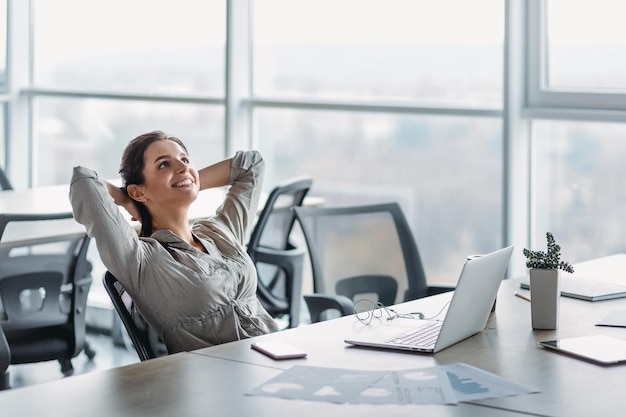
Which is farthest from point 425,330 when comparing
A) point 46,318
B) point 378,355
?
point 46,318

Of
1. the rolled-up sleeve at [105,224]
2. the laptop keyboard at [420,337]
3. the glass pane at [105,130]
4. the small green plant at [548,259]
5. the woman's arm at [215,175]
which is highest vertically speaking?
the glass pane at [105,130]

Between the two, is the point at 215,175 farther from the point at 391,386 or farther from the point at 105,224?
the point at 391,386

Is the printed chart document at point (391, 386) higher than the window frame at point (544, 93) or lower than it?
lower

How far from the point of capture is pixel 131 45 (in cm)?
631

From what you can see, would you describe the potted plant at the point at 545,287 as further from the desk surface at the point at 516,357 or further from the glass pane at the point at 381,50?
the glass pane at the point at 381,50

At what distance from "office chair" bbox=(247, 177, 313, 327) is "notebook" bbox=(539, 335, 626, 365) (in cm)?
200

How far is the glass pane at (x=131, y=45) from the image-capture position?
5938mm

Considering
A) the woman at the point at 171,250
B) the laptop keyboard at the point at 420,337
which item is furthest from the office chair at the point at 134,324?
the laptop keyboard at the point at 420,337

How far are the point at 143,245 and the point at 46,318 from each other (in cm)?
119

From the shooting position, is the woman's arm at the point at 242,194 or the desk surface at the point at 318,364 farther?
the woman's arm at the point at 242,194

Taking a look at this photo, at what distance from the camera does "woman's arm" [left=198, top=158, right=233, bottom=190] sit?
3.39 metres

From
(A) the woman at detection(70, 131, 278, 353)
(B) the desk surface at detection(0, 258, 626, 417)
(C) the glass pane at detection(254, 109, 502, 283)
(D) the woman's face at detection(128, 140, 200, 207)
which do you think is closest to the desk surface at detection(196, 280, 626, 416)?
(B) the desk surface at detection(0, 258, 626, 417)

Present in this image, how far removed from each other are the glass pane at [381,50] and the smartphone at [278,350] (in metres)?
2.64

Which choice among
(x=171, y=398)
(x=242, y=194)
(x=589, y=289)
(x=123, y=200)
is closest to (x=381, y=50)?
(x=242, y=194)
